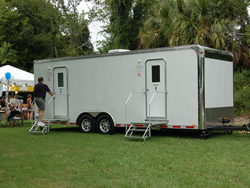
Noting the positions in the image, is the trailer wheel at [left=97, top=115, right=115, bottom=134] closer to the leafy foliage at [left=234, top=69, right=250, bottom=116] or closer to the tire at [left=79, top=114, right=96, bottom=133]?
the tire at [left=79, top=114, right=96, bottom=133]

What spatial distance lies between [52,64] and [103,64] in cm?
244

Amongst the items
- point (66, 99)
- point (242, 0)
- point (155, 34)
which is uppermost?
point (242, 0)

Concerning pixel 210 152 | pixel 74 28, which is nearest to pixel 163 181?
pixel 210 152

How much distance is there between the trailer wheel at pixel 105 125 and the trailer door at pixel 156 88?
1.58 meters

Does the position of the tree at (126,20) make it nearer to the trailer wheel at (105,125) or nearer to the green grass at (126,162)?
the trailer wheel at (105,125)

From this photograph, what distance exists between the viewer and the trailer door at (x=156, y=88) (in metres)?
11.1

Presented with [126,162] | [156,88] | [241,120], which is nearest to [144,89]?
[156,88]

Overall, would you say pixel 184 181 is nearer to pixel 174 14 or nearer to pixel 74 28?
pixel 174 14

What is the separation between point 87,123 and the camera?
13.1m

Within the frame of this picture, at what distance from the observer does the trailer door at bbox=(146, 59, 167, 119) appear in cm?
1112

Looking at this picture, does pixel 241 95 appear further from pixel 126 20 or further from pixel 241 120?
pixel 126 20

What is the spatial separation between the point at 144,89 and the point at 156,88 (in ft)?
1.47

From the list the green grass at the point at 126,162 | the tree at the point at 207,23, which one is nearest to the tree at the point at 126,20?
the tree at the point at 207,23

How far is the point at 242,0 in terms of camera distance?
17.6 m
